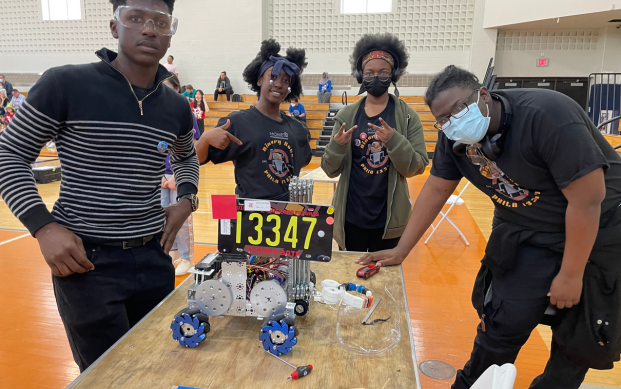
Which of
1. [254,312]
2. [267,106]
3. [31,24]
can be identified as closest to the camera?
[254,312]

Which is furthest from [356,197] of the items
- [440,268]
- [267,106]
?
[440,268]

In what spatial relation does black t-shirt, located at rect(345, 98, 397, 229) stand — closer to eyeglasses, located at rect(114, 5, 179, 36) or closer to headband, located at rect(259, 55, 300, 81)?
headband, located at rect(259, 55, 300, 81)

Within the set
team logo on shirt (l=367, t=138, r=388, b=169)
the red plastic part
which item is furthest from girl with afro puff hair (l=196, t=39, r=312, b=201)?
the red plastic part

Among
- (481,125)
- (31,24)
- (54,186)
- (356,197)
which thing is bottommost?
(54,186)

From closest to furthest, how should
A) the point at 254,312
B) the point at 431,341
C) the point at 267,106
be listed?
1. the point at 254,312
2. the point at 267,106
3. the point at 431,341

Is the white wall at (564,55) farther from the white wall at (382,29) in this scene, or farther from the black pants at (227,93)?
the black pants at (227,93)

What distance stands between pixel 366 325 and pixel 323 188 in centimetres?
608

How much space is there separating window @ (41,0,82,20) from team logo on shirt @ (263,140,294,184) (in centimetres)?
1823

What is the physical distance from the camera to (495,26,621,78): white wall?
12.8 metres

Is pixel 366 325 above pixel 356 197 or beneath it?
beneath

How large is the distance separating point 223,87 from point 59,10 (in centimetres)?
838

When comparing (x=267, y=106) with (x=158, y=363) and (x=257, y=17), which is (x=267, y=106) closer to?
(x=158, y=363)

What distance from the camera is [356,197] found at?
227cm

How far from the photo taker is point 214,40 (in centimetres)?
1502
